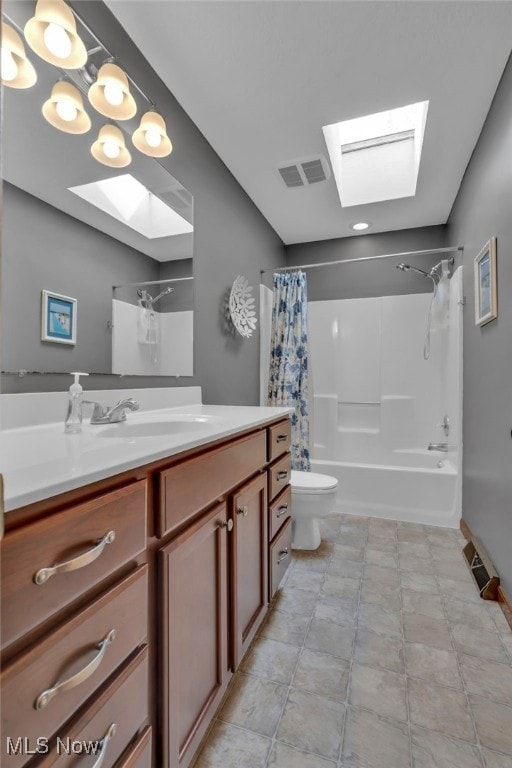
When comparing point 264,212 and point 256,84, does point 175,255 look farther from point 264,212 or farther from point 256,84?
point 264,212

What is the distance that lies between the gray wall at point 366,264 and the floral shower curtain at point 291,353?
13.5 inches

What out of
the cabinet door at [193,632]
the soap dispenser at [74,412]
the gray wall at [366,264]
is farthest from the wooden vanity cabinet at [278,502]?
the gray wall at [366,264]

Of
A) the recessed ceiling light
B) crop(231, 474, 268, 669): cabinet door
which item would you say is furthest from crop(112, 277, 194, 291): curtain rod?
the recessed ceiling light

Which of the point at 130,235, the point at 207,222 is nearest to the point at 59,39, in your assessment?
the point at 130,235

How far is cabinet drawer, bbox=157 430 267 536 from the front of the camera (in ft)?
2.79

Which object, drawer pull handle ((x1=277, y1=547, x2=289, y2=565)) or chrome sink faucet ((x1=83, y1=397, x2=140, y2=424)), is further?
drawer pull handle ((x1=277, y1=547, x2=289, y2=565))

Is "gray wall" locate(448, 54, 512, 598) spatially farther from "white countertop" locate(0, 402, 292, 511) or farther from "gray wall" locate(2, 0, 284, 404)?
"gray wall" locate(2, 0, 284, 404)

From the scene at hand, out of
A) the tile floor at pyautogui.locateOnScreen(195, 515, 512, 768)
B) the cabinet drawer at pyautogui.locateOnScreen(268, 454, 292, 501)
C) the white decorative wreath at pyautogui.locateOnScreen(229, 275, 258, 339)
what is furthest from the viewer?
the white decorative wreath at pyautogui.locateOnScreen(229, 275, 258, 339)

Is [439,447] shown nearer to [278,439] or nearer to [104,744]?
[278,439]

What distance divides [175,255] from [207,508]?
1267 millimetres

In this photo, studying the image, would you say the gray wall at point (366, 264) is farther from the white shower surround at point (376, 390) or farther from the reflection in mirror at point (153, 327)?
the reflection in mirror at point (153, 327)

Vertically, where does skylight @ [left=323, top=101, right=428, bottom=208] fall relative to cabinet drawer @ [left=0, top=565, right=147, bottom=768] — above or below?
above

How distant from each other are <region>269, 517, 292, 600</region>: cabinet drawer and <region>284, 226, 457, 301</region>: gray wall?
7.17ft

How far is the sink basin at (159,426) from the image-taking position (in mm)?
1289
